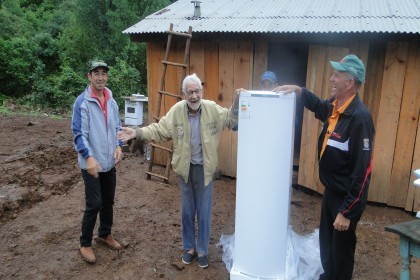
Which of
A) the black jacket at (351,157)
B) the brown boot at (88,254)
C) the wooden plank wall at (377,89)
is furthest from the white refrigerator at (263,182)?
the wooden plank wall at (377,89)

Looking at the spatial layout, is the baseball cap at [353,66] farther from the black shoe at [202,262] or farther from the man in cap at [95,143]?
the black shoe at [202,262]

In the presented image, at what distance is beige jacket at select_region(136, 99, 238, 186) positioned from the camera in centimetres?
316

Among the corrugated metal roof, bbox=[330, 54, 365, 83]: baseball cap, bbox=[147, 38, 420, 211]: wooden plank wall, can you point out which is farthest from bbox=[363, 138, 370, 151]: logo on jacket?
bbox=[147, 38, 420, 211]: wooden plank wall

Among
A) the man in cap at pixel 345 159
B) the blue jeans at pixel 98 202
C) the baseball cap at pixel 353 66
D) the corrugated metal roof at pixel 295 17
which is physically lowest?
the blue jeans at pixel 98 202

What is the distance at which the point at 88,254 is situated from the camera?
351 centimetres

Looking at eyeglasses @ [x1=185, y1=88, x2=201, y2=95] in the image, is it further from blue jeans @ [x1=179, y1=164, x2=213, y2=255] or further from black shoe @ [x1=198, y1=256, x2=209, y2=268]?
black shoe @ [x1=198, y1=256, x2=209, y2=268]

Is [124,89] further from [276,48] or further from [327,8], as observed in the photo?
[327,8]

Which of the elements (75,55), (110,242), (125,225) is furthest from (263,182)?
(75,55)

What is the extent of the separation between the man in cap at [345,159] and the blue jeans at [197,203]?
3.60 feet

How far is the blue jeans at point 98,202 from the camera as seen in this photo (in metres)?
3.29

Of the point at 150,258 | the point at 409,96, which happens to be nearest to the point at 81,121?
the point at 150,258

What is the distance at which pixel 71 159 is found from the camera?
7.02 meters

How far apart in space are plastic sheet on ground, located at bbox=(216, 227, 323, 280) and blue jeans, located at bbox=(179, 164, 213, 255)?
0.37m

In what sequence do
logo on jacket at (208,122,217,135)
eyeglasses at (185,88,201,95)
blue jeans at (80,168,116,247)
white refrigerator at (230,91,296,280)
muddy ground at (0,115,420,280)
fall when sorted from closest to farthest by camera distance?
white refrigerator at (230,91,296,280) < eyeglasses at (185,88,201,95) < logo on jacket at (208,122,217,135) < blue jeans at (80,168,116,247) < muddy ground at (0,115,420,280)
